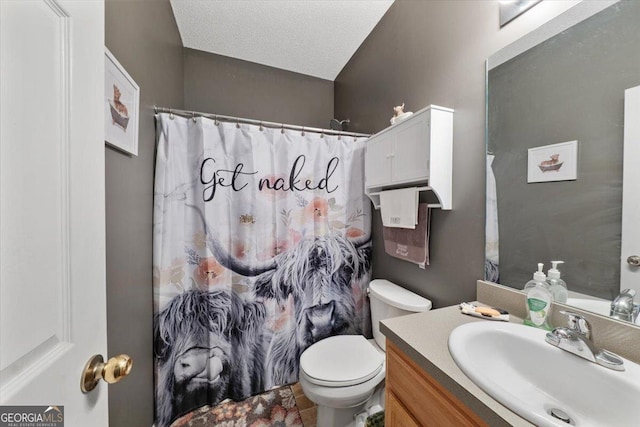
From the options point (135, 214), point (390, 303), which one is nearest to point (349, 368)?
point (390, 303)

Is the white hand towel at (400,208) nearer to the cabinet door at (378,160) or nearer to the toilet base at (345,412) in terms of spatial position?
the cabinet door at (378,160)

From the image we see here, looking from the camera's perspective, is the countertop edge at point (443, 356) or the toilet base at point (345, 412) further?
the toilet base at point (345, 412)

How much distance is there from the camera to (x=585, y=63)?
79 centimetres

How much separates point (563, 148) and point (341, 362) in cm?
135

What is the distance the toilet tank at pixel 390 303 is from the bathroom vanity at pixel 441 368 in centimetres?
32

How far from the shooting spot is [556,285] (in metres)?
0.84

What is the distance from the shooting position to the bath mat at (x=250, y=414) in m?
1.39

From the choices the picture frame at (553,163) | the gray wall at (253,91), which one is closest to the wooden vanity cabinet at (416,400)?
the picture frame at (553,163)

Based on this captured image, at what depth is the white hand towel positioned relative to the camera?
1.32m

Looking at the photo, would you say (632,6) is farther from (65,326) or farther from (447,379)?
(65,326)

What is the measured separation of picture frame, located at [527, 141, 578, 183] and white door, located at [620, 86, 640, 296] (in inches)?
4.4

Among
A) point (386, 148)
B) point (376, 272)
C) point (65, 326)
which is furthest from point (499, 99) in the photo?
point (65, 326)

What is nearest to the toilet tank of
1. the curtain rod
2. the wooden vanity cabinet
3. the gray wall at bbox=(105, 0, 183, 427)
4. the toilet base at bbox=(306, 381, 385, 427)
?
the toilet base at bbox=(306, 381, 385, 427)

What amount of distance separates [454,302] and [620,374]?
641 millimetres
